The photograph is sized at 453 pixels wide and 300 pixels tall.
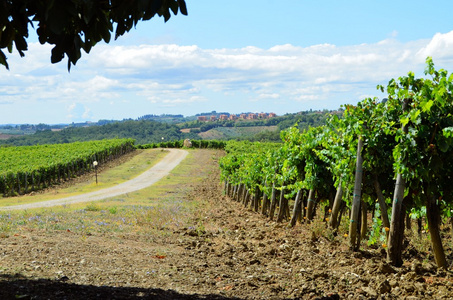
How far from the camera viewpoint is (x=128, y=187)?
126 ft

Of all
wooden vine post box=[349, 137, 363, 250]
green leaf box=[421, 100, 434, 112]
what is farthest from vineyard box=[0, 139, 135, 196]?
green leaf box=[421, 100, 434, 112]

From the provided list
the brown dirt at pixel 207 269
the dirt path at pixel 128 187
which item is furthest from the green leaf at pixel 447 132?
the dirt path at pixel 128 187

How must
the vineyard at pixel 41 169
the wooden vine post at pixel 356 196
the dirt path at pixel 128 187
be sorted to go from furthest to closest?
the vineyard at pixel 41 169
the dirt path at pixel 128 187
the wooden vine post at pixel 356 196

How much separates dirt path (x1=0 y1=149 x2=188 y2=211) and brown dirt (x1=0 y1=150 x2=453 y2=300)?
18.8 meters

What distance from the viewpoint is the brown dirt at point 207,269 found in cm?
629

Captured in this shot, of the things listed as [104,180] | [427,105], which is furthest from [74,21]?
[104,180]

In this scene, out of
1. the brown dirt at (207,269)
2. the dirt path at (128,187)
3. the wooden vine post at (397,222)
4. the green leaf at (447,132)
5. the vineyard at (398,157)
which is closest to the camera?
the brown dirt at (207,269)

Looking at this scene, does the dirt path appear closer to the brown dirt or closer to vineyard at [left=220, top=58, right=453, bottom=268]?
the brown dirt

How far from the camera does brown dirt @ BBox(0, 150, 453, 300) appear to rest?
629 cm

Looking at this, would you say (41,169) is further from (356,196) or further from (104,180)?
(356,196)

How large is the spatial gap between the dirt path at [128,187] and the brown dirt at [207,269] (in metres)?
18.8

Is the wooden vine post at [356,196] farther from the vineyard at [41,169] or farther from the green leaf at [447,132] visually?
the vineyard at [41,169]

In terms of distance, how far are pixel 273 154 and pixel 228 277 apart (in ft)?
29.6

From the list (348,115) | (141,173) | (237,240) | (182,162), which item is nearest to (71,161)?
(141,173)
